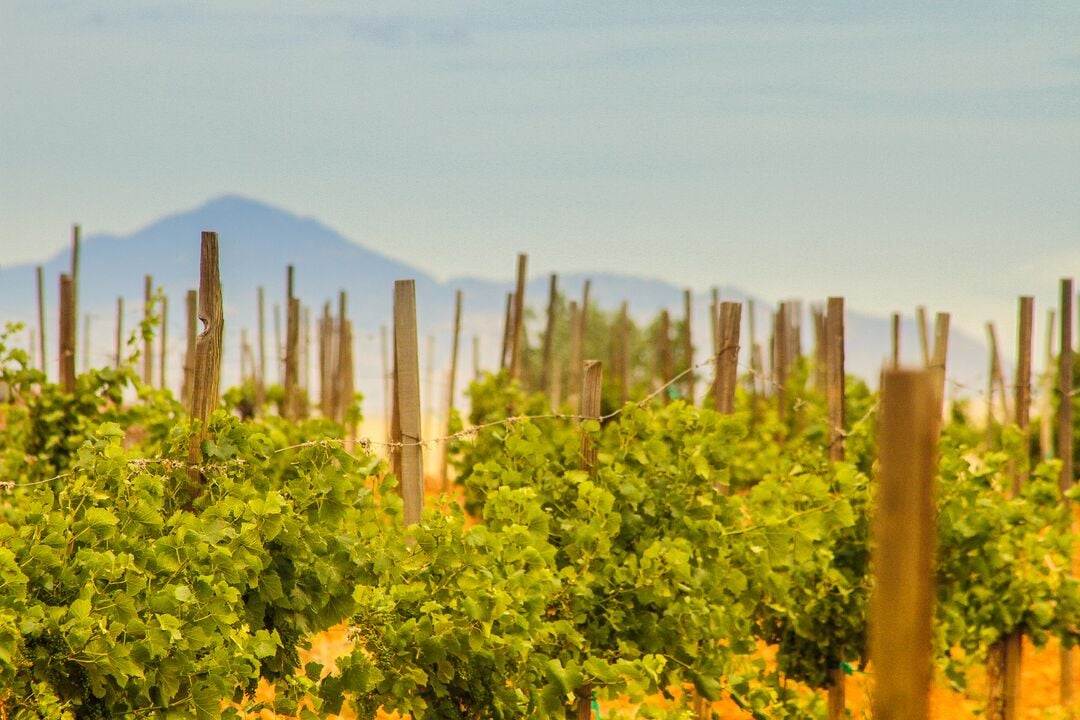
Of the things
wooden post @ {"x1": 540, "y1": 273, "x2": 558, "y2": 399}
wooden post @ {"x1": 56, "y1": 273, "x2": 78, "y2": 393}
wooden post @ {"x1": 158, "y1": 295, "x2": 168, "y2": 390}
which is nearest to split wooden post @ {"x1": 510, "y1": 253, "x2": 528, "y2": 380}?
wooden post @ {"x1": 540, "y1": 273, "x2": 558, "y2": 399}

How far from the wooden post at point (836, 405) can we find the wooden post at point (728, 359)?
87 centimetres

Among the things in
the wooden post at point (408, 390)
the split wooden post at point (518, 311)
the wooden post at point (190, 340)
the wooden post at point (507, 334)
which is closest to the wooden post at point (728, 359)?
the wooden post at point (408, 390)

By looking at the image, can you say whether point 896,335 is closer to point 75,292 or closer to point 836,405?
point 836,405

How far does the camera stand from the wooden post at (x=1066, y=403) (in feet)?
30.9

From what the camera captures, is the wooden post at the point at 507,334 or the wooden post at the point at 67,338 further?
the wooden post at the point at 507,334

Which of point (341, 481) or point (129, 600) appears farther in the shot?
point (341, 481)

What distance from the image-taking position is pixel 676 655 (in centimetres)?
575

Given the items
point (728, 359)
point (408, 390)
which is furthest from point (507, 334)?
point (408, 390)

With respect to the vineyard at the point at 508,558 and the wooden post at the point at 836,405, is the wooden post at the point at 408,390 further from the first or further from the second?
the wooden post at the point at 836,405

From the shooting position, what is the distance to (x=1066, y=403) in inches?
381

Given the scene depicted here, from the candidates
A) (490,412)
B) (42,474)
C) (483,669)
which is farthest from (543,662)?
(490,412)

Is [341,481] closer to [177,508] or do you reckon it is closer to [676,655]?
[177,508]

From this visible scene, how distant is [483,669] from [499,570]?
1.38 feet

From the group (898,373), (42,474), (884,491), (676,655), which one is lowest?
(676,655)
